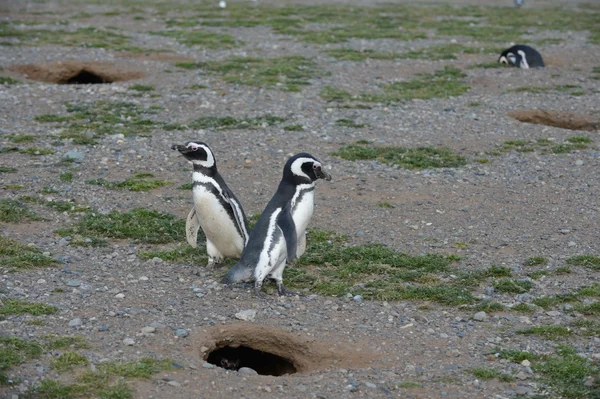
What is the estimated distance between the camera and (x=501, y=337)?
5.07 metres

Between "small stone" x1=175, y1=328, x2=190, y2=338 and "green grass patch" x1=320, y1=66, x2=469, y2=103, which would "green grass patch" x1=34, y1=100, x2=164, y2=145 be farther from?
"small stone" x1=175, y1=328, x2=190, y2=338

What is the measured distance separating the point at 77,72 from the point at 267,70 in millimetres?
2484

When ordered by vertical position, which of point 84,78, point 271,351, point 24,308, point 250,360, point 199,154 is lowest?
point 250,360

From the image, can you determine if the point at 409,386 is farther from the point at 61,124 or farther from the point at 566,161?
the point at 61,124

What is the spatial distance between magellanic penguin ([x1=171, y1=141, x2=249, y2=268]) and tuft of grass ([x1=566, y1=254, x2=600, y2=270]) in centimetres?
225

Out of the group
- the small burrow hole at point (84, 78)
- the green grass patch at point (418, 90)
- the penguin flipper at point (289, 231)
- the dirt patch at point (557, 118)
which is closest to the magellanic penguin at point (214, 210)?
the penguin flipper at point (289, 231)

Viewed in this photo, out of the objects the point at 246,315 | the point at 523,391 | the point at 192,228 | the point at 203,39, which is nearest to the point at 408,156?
the point at 192,228

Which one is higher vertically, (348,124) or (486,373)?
(348,124)

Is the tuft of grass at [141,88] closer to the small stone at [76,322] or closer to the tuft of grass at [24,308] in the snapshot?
the tuft of grass at [24,308]

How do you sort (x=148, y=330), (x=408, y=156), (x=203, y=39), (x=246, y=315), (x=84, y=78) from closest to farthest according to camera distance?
(x=148, y=330)
(x=246, y=315)
(x=408, y=156)
(x=84, y=78)
(x=203, y=39)

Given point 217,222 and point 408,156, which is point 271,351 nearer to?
point 217,222

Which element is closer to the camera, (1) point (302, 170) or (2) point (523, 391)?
(2) point (523, 391)

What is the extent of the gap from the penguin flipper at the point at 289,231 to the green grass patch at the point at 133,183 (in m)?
1.98

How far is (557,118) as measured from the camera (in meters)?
10.2
